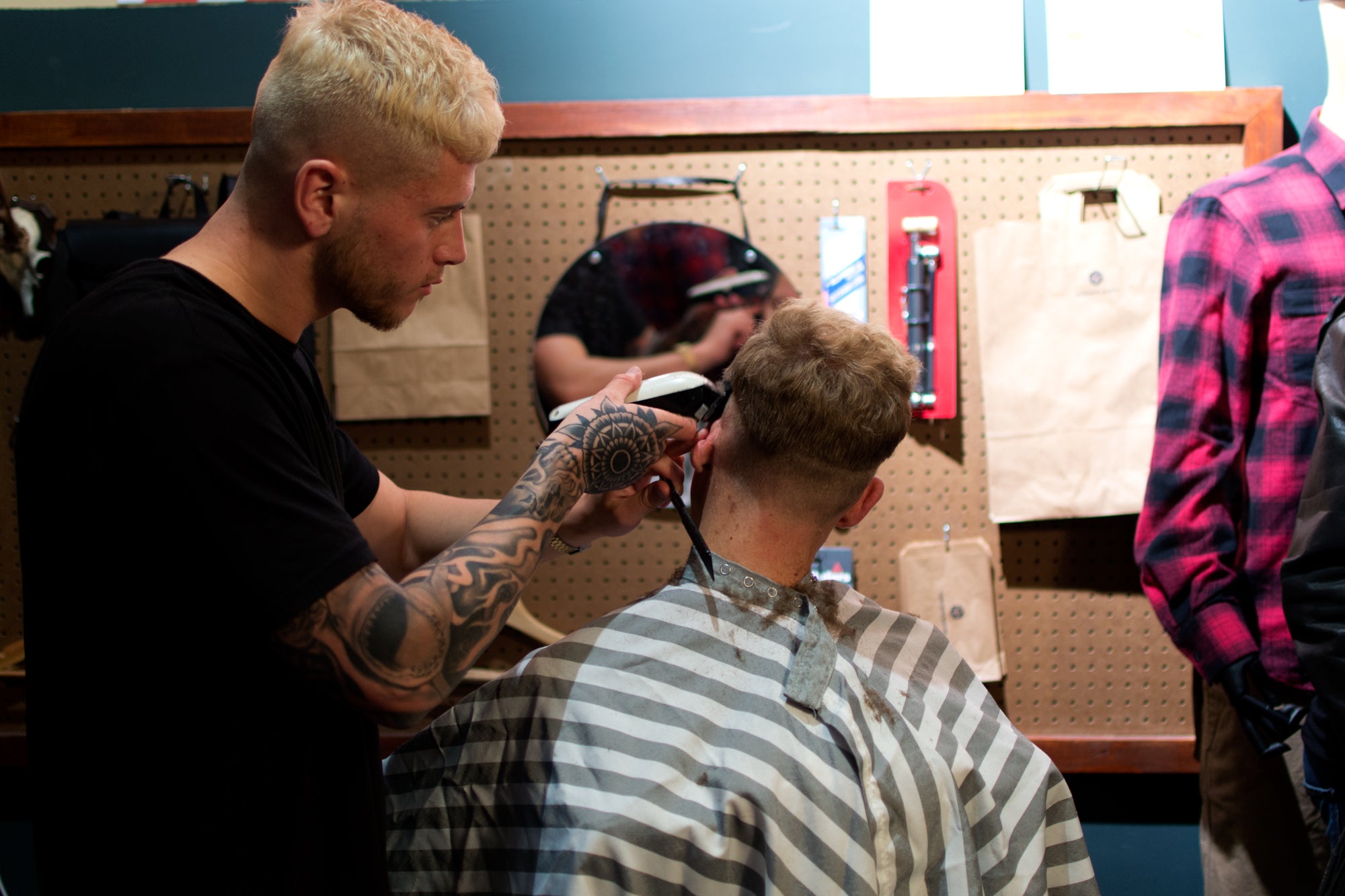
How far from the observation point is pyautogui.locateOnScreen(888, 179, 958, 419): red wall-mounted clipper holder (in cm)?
205

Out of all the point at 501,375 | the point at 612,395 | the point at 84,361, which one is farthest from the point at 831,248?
the point at 84,361

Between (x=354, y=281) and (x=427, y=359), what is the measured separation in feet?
3.47

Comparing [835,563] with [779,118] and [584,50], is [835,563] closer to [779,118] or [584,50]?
[779,118]

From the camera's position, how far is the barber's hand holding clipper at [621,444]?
114 cm

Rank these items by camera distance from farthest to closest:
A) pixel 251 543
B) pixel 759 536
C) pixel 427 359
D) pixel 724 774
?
pixel 427 359, pixel 759 536, pixel 724 774, pixel 251 543

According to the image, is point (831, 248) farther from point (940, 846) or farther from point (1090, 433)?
point (940, 846)

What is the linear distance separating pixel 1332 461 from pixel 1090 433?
76 centimetres

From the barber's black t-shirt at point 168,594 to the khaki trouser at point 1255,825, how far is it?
5.65 feet

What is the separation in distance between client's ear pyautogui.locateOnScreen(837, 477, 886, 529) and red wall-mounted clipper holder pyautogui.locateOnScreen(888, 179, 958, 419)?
808mm

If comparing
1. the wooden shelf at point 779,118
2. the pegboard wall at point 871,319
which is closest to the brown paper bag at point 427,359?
the pegboard wall at point 871,319

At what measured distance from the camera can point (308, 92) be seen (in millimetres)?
1011

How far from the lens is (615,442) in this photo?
1172mm

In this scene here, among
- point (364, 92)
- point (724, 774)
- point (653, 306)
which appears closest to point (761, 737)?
point (724, 774)

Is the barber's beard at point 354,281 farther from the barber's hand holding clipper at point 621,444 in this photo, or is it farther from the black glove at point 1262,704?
the black glove at point 1262,704
